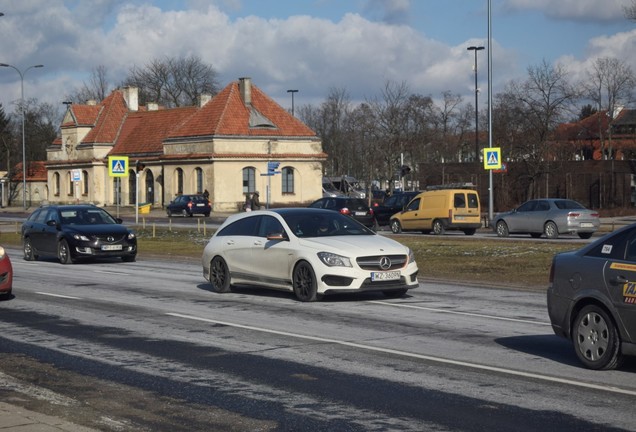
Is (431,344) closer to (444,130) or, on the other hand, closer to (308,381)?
(308,381)

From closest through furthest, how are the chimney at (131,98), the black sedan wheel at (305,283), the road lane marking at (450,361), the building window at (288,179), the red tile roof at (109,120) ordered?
the road lane marking at (450,361) → the black sedan wheel at (305,283) → the building window at (288,179) → the red tile roof at (109,120) → the chimney at (131,98)

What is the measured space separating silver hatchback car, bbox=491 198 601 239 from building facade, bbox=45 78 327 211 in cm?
3678

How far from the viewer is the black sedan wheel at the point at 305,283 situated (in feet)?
53.8

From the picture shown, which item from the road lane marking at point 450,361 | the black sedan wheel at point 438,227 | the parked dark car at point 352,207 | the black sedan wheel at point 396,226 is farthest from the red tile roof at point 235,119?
the road lane marking at point 450,361

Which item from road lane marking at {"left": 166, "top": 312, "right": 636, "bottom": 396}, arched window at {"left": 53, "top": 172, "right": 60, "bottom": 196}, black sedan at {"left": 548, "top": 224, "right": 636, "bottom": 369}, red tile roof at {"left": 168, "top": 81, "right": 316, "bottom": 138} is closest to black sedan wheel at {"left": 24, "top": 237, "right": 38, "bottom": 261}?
road lane marking at {"left": 166, "top": 312, "right": 636, "bottom": 396}

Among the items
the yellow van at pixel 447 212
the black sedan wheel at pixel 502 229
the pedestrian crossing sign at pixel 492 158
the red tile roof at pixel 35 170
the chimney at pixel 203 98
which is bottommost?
the black sedan wheel at pixel 502 229

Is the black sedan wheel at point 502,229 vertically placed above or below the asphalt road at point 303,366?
above

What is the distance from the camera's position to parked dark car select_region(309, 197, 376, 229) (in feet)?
150

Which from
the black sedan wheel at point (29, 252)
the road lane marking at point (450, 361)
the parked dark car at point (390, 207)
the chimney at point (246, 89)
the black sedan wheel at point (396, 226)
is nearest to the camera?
the road lane marking at point (450, 361)

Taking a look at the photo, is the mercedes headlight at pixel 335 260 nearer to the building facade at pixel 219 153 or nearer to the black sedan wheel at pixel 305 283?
the black sedan wheel at pixel 305 283

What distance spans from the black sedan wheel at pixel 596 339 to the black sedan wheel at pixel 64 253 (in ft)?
62.4

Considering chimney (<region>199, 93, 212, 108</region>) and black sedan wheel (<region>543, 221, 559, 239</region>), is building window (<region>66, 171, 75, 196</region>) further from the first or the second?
black sedan wheel (<region>543, 221, 559, 239</region>)

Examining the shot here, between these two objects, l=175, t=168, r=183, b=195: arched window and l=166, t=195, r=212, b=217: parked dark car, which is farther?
l=175, t=168, r=183, b=195: arched window

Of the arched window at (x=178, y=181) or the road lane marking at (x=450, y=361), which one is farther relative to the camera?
the arched window at (x=178, y=181)
